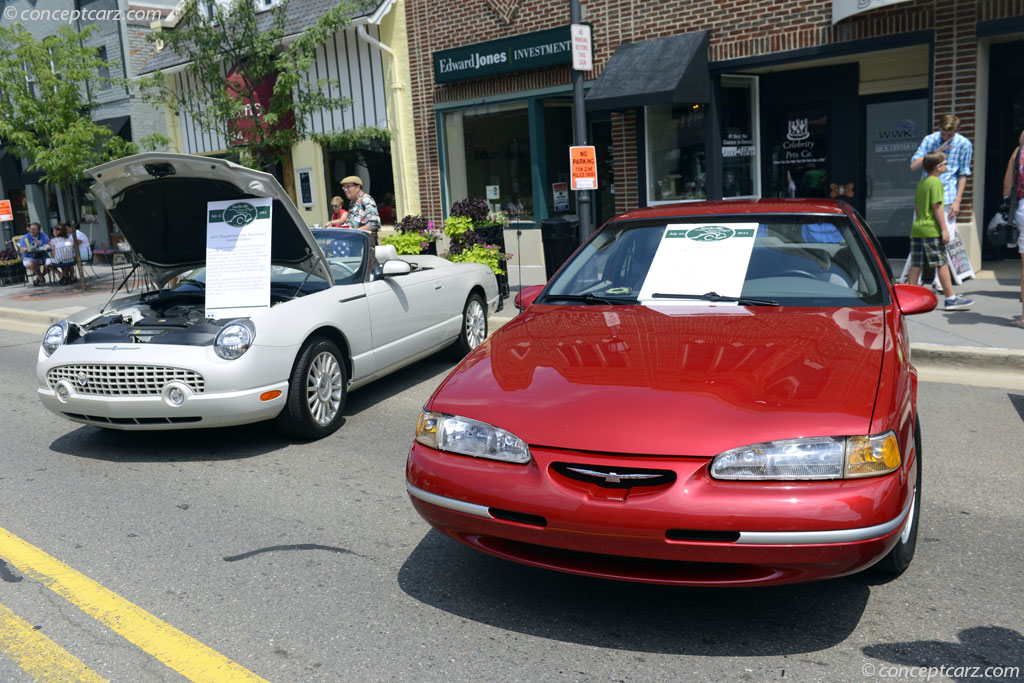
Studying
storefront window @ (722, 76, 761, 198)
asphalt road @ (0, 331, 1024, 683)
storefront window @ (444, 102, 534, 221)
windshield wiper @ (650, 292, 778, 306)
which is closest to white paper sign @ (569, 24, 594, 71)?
storefront window @ (722, 76, 761, 198)

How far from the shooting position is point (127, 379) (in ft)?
18.6

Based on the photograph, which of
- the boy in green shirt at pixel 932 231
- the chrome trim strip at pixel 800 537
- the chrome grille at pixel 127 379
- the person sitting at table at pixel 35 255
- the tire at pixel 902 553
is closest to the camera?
the chrome trim strip at pixel 800 537

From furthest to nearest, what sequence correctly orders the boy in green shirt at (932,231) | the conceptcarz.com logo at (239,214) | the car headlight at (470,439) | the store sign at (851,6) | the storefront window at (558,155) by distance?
the storefront window at (558,155) → the store sign at (851,6) → the boy in green shirt at (932,231) → the conceptcarz.com logo at (239,214) → the car headlight at (470,439)

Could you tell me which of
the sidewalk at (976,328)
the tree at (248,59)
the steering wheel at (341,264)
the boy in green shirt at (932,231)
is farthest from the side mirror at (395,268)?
the tree at (248,59)

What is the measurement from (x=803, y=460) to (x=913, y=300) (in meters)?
1.83

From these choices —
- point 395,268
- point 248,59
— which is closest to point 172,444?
point 395,268

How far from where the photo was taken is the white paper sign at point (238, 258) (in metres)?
6.10

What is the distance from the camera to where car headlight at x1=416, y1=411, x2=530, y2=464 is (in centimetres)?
323

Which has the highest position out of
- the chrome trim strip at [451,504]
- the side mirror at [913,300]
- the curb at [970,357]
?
the side mirror at [913,300]

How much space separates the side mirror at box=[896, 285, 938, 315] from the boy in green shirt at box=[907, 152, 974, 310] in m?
5.29

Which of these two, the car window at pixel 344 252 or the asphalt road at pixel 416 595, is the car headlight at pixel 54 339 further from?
the car window at pixel 344 252

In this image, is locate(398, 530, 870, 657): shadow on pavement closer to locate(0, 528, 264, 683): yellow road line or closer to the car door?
locate(0, 528, 264, 683): yellow road line

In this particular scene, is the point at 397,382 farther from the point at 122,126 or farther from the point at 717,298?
the point at 122,126

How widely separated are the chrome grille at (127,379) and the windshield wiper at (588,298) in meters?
2.40
